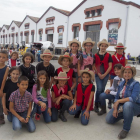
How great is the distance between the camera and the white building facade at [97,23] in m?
14.6

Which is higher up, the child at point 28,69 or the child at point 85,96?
the child at point 28,69

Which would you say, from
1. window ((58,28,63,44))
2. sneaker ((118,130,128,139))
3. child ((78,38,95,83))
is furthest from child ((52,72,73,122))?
window ((58,28,63,44))

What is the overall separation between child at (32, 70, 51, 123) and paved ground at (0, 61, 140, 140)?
197 millimetres

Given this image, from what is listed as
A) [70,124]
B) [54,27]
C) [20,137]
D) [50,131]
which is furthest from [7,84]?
[54,27]

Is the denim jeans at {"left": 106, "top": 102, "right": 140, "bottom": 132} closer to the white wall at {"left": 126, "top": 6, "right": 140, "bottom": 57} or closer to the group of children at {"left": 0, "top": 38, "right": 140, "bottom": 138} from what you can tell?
the group of children at {"left": 0, "top": 38, "right": 140, "bottom": 138}

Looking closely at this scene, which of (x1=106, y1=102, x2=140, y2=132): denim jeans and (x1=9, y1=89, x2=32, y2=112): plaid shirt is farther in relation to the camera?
(x1=9, y1=89, x2=32, y2=112): plaid shirt

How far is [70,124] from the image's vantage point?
302 cm

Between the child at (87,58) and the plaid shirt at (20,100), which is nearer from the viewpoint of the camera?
the plaid shirt at (20,100)

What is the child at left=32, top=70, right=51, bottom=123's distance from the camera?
300 cm

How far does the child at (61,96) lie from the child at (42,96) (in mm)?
154

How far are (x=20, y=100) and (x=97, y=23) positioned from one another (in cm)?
1612

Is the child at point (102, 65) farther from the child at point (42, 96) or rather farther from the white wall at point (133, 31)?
the white wall at point (133, 31)

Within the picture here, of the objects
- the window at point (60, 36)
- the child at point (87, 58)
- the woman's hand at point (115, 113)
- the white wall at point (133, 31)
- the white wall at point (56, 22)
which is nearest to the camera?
the woman's hand at point (115, 113)

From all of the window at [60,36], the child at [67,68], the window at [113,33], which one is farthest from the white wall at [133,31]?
the child at [67,68]
